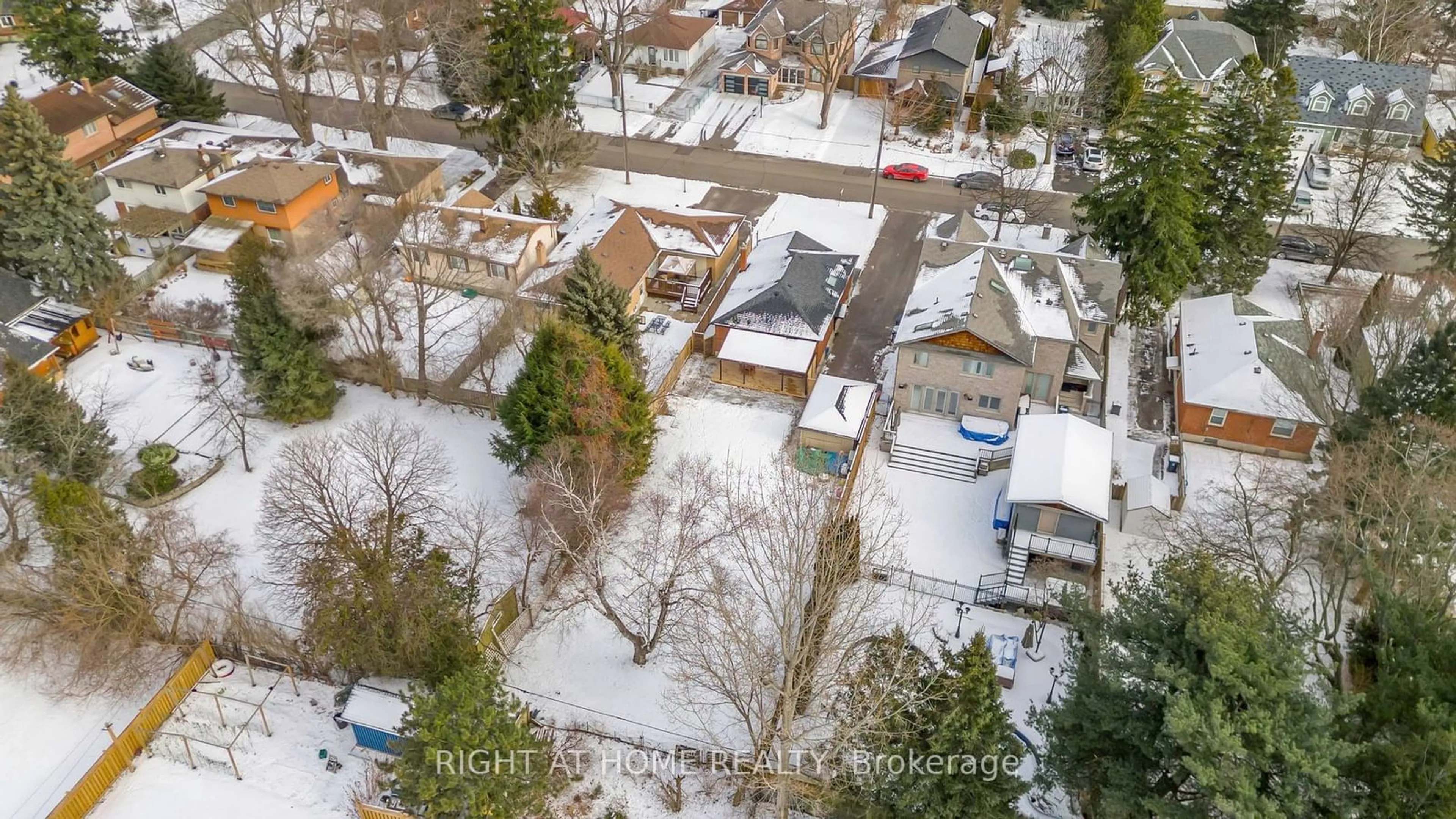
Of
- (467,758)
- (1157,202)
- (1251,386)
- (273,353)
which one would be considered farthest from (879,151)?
(467,758)

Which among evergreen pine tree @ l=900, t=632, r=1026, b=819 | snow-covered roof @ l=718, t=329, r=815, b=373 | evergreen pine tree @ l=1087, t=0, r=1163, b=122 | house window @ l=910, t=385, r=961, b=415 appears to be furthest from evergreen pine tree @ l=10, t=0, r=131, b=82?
evergreen pine tree @ l=900, t=632, r=1026, b=819

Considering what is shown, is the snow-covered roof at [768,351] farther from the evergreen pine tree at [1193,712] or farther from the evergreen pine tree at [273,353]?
the evergreen pine tree at [1193,712]

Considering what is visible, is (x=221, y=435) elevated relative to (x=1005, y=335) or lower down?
lower down

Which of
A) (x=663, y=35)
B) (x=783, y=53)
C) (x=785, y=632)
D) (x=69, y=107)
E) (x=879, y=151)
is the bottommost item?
(x=785, y=632)

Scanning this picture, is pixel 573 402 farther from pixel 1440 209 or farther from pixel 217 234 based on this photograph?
pixel 1440 209

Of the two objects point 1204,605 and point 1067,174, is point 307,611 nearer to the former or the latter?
point 1204,605

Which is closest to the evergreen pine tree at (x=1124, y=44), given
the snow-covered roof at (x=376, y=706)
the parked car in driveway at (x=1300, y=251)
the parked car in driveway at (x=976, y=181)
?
the parked car in driveway at (x=976, y=181)
